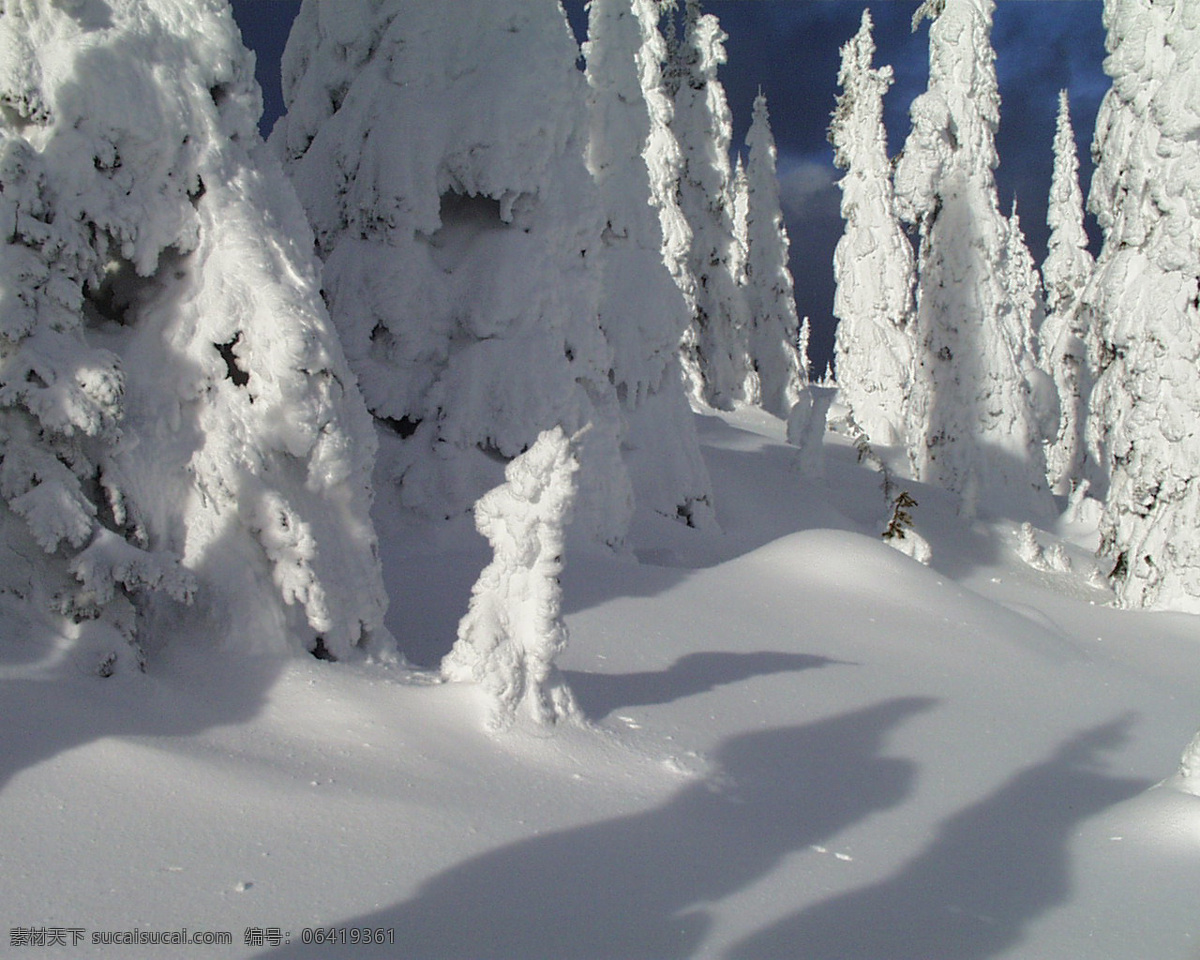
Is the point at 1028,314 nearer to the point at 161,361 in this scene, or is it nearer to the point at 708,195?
the point at 708,195

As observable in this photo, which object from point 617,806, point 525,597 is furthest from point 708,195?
point 617,806

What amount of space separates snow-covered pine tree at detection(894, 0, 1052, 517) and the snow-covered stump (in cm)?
1897

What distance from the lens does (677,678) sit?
6.88m

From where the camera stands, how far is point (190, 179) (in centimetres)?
552

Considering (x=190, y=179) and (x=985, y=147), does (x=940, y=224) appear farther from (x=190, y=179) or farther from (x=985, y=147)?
(x=190, y=179)

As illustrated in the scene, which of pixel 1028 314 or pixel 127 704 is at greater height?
pixel 1028 314

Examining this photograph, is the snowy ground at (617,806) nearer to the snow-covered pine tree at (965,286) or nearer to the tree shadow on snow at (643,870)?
the tree shadow on snow at (643,870)

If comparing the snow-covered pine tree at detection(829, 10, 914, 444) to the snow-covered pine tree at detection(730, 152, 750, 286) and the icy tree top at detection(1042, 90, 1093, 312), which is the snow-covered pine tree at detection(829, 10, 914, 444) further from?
the icy tree top at detection(1042, 90, 1093, 312)

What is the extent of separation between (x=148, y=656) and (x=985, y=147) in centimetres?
2386

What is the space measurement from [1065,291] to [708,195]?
1698 cm

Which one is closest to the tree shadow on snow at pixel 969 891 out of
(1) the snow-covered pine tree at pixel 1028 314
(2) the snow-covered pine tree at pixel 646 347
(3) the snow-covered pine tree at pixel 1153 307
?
(2) the snow-covered pine tree at pixel 646 347

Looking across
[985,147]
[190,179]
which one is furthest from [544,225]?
[985,147]

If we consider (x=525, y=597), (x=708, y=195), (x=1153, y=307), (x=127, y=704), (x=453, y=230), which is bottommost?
(x=127, y=704)

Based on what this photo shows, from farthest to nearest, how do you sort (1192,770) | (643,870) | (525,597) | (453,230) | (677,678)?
1. (453,230)
2. (677,678)
3. (525,597)
4. (1192,770)
5. (643,870)
